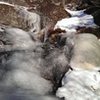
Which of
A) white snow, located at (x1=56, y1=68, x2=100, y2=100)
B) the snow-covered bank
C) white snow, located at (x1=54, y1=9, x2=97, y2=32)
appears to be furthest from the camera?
the snow-covered bank

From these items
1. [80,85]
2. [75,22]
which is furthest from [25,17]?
[80,85]

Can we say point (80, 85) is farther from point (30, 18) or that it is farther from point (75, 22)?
point (30, 18)

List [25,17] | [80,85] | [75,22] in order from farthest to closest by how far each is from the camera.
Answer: [25,17] → [75,22] → [80,85]

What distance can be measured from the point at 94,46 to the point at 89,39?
10.7 inches

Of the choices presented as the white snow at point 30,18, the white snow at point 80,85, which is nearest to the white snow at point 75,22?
the white snow at point 30,18

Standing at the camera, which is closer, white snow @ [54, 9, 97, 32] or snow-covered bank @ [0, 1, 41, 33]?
white snow @ [54, 9, 97, 32]

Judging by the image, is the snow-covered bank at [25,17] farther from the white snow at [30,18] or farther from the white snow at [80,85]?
the white snow at [80,85]

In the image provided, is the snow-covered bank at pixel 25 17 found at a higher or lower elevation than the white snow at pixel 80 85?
higher

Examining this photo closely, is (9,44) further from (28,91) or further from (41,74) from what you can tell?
(28,91)

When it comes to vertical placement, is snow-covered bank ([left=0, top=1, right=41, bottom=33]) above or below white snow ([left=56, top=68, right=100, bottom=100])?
above

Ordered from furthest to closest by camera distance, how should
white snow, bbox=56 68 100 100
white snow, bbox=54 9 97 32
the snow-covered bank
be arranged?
1. the snow-covered bank
2. white snow, bbox=54 9 97 32
3. white snow, bbox=56 68 100 100

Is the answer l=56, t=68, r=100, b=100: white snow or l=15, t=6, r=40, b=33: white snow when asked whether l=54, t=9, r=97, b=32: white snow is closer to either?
l=15, t=6, r=40, b=33: white snow

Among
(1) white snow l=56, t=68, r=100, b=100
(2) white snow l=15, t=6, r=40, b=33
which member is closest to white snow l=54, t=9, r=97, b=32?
(2) white snow l=15, t=6, r=40, b=33

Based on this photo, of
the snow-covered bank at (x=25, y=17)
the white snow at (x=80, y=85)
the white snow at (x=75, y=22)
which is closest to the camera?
the white snow at (x=80, y=85)
